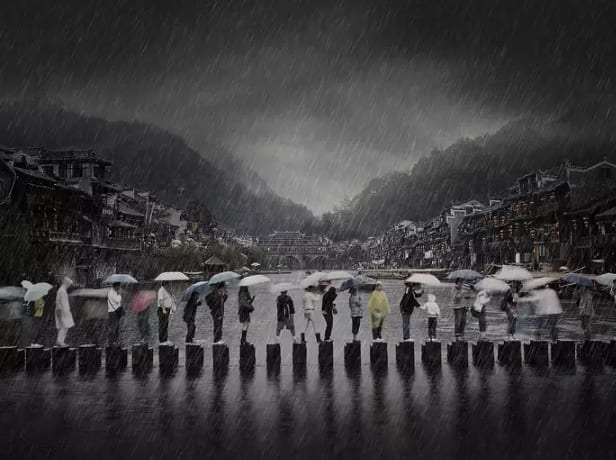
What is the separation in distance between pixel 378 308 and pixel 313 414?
4706 millimetres

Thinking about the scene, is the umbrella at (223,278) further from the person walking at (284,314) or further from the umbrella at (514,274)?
the umbrella at (514,274)

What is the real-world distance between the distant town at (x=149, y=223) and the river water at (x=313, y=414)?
91.8ft

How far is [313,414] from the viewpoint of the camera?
793 cm

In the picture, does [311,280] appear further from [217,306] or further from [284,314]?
[217,306]

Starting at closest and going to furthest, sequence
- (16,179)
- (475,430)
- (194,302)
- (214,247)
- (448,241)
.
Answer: (475,430), (194,302), (16,179), (214,247), (448,241)

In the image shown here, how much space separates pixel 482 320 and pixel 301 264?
15290 centimetres

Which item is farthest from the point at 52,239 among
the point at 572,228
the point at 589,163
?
the point at 589,163

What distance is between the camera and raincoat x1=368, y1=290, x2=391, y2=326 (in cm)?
1223

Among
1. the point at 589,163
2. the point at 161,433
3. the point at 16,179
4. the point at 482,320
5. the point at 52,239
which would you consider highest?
the point at 589,163

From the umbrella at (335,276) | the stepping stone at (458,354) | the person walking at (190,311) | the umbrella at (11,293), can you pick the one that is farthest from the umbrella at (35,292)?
the stepping stone at (458,354)

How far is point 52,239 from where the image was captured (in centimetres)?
4384

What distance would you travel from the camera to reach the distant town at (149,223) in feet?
133

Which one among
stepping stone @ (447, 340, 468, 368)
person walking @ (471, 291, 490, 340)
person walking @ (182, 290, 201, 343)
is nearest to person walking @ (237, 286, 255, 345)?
person walking @ (182, 290, 201, 343)

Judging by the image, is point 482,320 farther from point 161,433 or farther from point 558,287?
point 558,287
